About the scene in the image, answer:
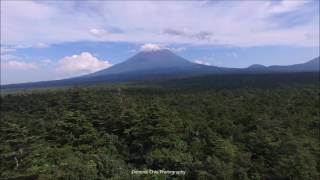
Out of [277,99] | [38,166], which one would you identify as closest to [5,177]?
[38,166]

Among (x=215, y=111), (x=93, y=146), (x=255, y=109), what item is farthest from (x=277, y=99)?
(x=93, y=146)

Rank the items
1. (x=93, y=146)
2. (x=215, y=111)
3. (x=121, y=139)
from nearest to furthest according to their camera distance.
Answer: (x=93, y=146), (x=121, y=139), (x=215, y=111)

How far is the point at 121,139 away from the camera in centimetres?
2936

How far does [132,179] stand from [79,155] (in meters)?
5.55

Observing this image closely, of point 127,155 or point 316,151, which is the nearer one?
point 316,151

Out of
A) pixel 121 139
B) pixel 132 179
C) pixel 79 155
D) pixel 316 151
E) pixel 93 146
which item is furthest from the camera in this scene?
pixel 121 139

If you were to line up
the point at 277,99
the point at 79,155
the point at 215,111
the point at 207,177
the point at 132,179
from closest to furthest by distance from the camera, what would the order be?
the point at 132,179 → the point at 207,177 → the point at 79,155 → the point at 215,111 → the point at 277,99

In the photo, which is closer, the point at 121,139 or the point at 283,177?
the point at 283,177

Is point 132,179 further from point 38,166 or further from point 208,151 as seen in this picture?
point 208,151

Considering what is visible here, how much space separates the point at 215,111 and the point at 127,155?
1282 centimetres

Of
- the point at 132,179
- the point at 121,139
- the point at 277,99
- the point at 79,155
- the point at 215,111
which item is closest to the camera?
the point at 132,179

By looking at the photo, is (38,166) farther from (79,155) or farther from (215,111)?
(215,111)

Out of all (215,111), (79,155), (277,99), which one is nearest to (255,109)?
(215,111)

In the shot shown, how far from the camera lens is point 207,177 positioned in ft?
66.5
